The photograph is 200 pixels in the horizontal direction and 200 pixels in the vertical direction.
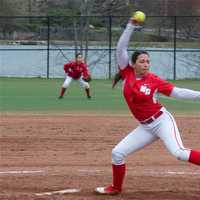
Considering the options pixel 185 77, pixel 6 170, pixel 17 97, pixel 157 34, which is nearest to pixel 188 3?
pixel 157 34

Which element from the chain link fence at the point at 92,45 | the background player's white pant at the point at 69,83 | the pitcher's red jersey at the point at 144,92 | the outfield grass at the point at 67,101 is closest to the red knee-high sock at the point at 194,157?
the pitcher's red jersey at the point at 144,92

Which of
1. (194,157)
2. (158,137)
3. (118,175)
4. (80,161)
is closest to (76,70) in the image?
(80,161)

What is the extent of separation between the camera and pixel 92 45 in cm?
4147

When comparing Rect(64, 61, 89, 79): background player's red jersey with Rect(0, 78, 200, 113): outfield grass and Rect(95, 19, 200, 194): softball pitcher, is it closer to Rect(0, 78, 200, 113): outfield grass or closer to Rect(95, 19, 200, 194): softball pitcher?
Rect(0, 78, 200, 113): outfield grass

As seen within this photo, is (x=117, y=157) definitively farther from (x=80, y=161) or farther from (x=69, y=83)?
(x=69, y=83)

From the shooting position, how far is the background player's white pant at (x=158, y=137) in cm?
802

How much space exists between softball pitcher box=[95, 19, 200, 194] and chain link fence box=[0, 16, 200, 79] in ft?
88.4

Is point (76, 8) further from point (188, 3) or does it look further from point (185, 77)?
point (185, 77)

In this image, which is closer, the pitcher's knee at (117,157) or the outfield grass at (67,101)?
the pitcher's knee at (117,157)

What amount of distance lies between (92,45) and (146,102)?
33.5 metres

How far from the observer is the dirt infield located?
28.8 feet

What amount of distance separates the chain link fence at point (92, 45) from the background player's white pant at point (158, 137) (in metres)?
26.9

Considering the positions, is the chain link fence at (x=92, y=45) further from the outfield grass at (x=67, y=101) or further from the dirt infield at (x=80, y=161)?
the dirt infield at (x=80, y=161)

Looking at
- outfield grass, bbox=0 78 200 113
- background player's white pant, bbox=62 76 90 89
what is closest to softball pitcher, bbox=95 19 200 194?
outfield grass, bbox=0 78 200 113
